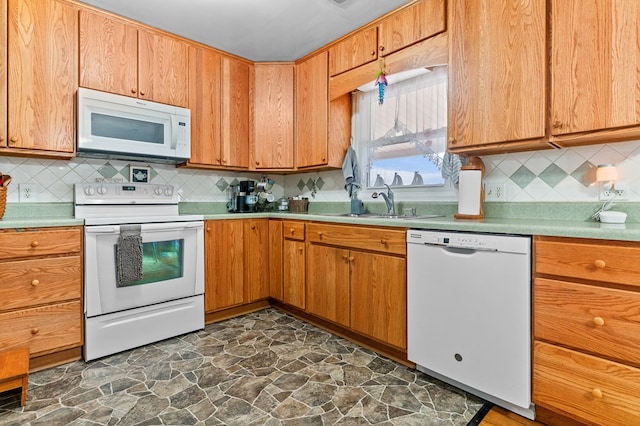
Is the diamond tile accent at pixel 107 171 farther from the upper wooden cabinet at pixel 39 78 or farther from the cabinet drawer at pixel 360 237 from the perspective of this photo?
the cabinet drawer at pixel 360 237

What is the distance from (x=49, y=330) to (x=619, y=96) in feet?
10.7

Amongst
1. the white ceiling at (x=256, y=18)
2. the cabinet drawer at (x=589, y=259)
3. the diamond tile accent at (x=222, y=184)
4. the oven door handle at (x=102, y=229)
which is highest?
the white ceiling at (x=256, y=18)

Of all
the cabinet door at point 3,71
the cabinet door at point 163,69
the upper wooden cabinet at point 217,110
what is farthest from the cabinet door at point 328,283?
the cabinet door at point 3,71

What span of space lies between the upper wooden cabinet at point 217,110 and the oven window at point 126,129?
0.33m

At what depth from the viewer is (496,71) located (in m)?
1.88

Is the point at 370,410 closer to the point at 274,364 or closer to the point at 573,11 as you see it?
the point at 274,364

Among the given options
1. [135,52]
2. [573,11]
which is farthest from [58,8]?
[573,11]

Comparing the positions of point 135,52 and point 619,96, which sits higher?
point 135,52

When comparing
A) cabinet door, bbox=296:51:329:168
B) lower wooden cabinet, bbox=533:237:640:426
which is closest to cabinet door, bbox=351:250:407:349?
lower wooden cabinet, bbox=533:237:640:426

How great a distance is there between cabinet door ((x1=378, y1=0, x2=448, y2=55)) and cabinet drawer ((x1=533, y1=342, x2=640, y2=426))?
197 centimetres

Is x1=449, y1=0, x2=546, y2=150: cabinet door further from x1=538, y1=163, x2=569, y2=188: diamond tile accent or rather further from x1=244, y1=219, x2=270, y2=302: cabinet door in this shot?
x1=244, y1=219, x2=270, y2=302: cabinet door

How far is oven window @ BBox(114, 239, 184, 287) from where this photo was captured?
7.98 ft

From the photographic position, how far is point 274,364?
2.14 metres

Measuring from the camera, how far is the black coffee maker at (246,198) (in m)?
3.35
